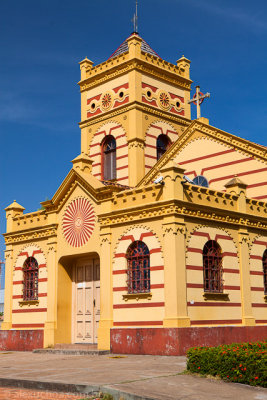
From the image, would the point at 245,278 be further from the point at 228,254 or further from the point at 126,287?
the point at 126,287

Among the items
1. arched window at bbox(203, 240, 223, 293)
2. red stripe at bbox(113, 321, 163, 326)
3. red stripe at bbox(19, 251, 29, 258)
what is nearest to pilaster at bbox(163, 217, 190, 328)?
red stripe at bbox(113, 321, 163, 326)

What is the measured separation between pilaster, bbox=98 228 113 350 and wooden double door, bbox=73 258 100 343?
5.07 ft

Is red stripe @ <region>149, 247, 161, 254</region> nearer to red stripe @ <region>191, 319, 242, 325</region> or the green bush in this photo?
red stripe @ <region>191, 319, 242, 325</region>

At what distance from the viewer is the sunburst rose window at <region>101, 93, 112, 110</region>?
2889cm

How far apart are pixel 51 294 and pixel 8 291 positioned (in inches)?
137

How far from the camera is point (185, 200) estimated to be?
19.5 metres

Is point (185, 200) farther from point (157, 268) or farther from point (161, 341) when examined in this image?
point (161, 341)

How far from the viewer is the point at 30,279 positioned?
24.9 meters

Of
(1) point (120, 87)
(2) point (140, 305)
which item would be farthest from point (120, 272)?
(1) point (120, 87)

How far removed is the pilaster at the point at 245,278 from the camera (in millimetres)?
21031

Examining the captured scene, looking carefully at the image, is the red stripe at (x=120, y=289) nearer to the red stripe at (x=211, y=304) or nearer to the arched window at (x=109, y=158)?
the red stripe at (x=211, y=304)

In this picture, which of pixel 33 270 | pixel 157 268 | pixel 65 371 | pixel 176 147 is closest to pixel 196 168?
pixel 176 147

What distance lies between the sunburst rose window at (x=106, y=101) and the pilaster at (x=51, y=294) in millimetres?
8908

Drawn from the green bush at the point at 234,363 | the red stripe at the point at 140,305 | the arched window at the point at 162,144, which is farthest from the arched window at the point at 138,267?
the arched window at the point at 162,144
